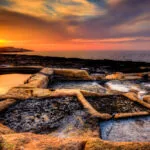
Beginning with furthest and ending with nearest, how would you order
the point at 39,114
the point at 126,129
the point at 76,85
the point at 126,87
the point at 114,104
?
the point at 76,85, the point at 126,87, the point at 114,104, the point at 39,114, the point at 126,129

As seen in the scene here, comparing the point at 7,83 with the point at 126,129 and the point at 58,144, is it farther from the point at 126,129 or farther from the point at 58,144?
the point at 58,144

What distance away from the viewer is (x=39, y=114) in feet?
14.4

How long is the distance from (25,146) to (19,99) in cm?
330

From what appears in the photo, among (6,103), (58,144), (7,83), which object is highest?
Answer: (58,144)

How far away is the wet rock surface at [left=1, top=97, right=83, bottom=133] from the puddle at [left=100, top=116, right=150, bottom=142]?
2.88ft

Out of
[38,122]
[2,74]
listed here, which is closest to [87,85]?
[38,122]

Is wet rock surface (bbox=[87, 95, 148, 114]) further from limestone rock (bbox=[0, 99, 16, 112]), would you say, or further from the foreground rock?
the foreground rock

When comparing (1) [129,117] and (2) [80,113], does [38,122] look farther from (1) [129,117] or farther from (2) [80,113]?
(1) [129,117]

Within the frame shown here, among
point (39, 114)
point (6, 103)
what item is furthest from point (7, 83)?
point (39, 114)

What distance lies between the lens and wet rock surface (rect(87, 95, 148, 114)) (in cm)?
501

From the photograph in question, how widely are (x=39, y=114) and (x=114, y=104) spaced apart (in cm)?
213

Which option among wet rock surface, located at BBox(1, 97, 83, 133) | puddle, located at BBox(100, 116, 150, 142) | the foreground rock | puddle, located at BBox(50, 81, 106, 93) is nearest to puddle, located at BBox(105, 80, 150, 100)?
puddle, located at BBox(50, 81, 106, 93)

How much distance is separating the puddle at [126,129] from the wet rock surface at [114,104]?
637mm

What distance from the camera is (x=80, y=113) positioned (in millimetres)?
4414
